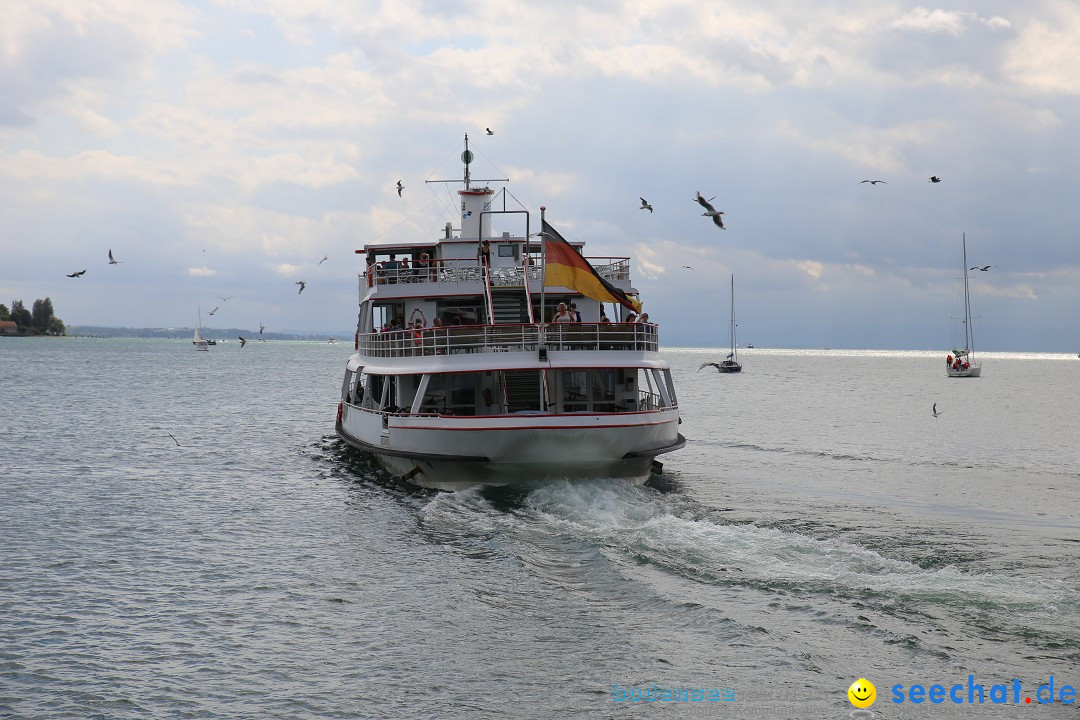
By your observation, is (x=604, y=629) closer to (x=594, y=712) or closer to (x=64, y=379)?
(x=594, y=712)

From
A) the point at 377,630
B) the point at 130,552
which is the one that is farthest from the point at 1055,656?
the point at 130,552

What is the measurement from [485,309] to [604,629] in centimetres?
1449

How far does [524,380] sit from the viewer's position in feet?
75.7

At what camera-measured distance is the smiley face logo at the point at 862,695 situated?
962cm

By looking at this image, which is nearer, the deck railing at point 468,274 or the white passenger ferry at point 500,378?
the white passenger ferry at point 500,378

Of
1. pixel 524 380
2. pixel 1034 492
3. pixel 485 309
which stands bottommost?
pixel 1034 492

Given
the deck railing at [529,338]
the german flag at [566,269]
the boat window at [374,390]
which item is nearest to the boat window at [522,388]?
the deck railing at [529,338]

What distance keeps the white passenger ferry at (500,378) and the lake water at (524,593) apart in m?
0.93

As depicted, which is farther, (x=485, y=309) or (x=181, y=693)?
(x=485, y=309)

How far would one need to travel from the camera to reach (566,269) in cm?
2217

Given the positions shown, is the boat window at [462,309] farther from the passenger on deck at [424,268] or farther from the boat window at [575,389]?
the boat window at [575,389]

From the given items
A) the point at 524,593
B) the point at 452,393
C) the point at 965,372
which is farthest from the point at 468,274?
the point at 965,372

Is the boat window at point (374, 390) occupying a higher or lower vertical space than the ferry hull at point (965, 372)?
higher

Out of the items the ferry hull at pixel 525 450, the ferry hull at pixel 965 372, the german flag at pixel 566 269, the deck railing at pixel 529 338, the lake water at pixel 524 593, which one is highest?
the german flag at pixel 566 269
